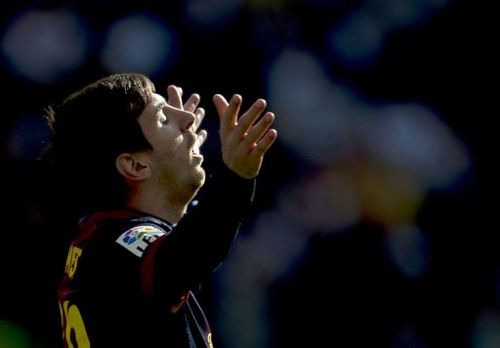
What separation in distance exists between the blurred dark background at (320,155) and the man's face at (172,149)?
143 centimetres

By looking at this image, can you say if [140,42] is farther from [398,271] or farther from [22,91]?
[398,271]

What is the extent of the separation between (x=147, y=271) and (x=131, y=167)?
10.3 inches

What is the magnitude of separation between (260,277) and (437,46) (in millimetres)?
993

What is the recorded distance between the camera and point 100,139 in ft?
3.83

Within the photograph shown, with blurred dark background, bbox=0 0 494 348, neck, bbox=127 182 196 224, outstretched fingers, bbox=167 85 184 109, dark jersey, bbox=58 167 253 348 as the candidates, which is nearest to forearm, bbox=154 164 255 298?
dark jersey, bbox=58 167 253 348

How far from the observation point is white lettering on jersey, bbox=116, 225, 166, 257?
97cm

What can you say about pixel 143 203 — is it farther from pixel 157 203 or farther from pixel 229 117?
pixel 229 117

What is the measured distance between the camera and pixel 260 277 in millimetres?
2625

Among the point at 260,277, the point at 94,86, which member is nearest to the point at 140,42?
the point at 260,277

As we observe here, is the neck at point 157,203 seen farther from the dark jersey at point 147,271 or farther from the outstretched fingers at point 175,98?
the outstretched fingers at point 175,98

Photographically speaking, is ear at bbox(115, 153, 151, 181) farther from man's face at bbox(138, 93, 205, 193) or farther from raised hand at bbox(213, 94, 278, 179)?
raised hand at bbox(213, 94, 278, 179)

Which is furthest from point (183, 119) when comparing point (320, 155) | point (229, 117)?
point (320, 155)

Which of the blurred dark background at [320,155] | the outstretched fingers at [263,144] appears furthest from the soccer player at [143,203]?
the blurred dark background at [320,155]

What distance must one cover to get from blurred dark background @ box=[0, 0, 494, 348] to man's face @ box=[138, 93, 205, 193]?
143cm
